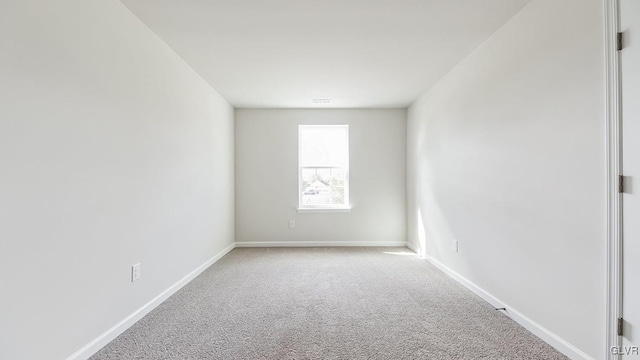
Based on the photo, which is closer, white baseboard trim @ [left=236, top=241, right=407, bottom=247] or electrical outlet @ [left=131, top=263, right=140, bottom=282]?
electrical outlet @ [left=131, top=263, right=140, bottom=282]

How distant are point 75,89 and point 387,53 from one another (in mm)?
2660

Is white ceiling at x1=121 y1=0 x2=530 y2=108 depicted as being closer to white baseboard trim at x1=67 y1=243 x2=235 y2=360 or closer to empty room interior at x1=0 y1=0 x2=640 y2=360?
empty room interior at x1=0 y1=0 x2=640 y2=360

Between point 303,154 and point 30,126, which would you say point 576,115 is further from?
point 303,154

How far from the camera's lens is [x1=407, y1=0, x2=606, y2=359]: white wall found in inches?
71.5

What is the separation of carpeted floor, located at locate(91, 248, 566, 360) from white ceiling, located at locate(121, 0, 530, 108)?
95.7 inches

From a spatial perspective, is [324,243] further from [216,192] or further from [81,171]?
[81,171]

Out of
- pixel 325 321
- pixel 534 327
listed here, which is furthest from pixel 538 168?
pixel 325 321

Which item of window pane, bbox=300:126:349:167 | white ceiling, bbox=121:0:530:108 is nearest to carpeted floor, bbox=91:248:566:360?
window pane, bbox=300:126:349:167

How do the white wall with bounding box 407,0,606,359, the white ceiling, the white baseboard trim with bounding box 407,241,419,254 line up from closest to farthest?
the white wall with bounding box 407,0,606,359
the white ceiling
the white baseboard trim with bounding box 407,241,419,254

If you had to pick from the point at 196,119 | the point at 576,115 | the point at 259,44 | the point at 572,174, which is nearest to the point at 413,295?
the point at 572,174

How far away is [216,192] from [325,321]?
2.73 meters

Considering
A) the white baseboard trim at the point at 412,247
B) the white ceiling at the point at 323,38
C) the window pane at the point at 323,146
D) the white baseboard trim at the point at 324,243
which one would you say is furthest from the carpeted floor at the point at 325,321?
the white ceiling at the point at 323,38

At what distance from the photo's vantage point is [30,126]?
1.58m

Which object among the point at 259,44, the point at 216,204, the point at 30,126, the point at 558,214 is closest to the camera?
the point at 30,126
